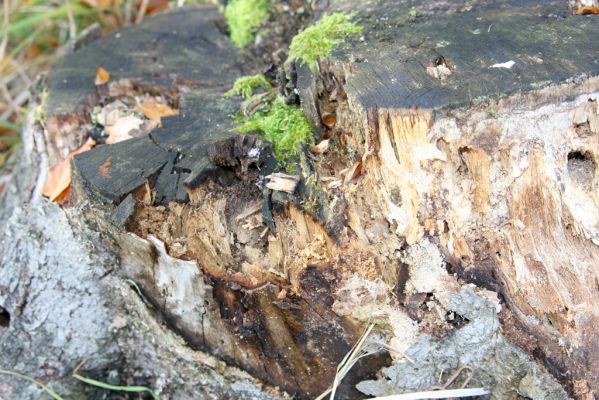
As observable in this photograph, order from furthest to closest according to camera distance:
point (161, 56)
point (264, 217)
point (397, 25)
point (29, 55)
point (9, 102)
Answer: point (29, 55) < point (9, 102) < point (161, 56) < point (397, 25) < point (264, 217)

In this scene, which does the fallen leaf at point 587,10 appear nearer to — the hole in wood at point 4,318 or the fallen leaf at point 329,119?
the fallen leaf at point 329,119

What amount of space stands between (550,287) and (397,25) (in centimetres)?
98

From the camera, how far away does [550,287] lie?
1.62 meters

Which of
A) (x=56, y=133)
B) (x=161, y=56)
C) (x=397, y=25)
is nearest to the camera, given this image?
(x=397, y=25)

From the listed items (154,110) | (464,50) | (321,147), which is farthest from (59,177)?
(464,50)

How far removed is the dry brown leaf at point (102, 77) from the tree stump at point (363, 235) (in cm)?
49

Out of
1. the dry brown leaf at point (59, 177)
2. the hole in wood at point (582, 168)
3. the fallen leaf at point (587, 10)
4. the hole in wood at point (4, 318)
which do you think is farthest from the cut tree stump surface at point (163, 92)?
the fallen leaf at point (587, 10)

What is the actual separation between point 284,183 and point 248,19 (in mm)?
1378

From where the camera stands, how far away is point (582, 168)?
164 centimetres

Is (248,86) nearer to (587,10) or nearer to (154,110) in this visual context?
(154,110)

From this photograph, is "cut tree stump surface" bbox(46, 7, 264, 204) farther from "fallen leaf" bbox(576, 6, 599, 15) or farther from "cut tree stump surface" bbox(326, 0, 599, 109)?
"fallen leaf" bbox(576, 6, 599, 15)

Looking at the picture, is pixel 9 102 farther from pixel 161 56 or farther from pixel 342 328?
pixel 342 328

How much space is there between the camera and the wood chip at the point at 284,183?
1683 millimetres

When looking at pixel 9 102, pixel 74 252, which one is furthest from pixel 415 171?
pixel 9 102
